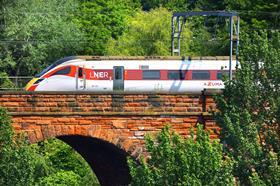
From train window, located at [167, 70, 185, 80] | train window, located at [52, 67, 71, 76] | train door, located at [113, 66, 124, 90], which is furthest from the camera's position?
train window, located at [52, 67, 71, 76]

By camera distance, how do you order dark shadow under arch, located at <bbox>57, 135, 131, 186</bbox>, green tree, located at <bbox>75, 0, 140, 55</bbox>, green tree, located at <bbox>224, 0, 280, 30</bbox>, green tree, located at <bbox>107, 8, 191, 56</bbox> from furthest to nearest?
green tree, located at <bbox>75, 0, 140, 55</bbox>, green tree, located at <bbox>224, 0, 280, 30</bbox>, green tree, located at <bbox>107, 8, 191, 56</bbox>, dark shadow under arch, located at <bbox>57, 135, 131, 186</bbox>

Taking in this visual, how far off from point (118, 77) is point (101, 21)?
41.8m

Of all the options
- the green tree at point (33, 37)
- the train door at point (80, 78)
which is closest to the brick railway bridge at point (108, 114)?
the train door at point (80, 78)

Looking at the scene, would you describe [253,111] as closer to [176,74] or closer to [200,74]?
[200,74]

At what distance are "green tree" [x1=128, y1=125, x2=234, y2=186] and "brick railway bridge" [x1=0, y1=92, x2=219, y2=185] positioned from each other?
6.12m

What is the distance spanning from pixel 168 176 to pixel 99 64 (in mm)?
20849

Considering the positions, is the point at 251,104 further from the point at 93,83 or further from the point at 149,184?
the point at 93,83

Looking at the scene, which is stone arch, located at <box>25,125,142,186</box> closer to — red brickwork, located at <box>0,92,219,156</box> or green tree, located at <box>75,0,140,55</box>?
red brickwork, located at <box>0,92,219,156</box>

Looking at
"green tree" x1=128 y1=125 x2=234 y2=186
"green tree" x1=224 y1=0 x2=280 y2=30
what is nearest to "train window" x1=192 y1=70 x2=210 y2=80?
"green tree" x1=128 y1=125 x2=234 y2=186

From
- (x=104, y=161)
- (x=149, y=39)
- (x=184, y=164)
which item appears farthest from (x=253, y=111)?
→ (x=149, y=39)

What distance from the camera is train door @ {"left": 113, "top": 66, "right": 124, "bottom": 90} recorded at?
2131 inches

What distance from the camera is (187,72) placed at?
176 ft

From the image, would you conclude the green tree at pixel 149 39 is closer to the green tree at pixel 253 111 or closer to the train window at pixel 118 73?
the train window at pixel 118 73

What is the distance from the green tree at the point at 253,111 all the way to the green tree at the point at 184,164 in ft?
5.15
